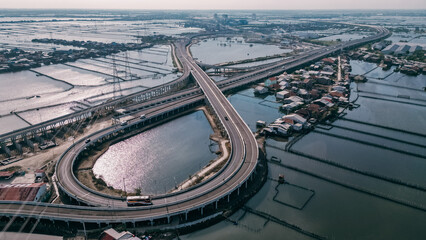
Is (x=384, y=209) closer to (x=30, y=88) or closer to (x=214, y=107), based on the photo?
(x=214, y=107)

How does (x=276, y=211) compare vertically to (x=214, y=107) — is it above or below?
below

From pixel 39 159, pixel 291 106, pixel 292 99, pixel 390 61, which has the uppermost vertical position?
pixel 390 61

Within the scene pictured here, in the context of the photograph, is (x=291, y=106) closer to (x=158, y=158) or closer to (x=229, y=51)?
(x=158, y=158)

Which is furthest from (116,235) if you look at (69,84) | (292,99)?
(69,84)

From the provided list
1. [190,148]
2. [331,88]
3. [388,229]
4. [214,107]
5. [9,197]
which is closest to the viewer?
[388,229]

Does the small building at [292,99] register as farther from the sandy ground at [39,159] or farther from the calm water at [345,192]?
the sandy ground at [39,159]

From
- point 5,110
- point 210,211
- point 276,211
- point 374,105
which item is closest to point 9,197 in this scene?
point 210,211

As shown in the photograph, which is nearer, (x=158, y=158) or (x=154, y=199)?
(x=154, y=199)

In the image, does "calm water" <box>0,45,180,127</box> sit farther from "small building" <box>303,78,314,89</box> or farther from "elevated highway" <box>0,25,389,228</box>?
"small building" <box>303,78,314,89</box>
